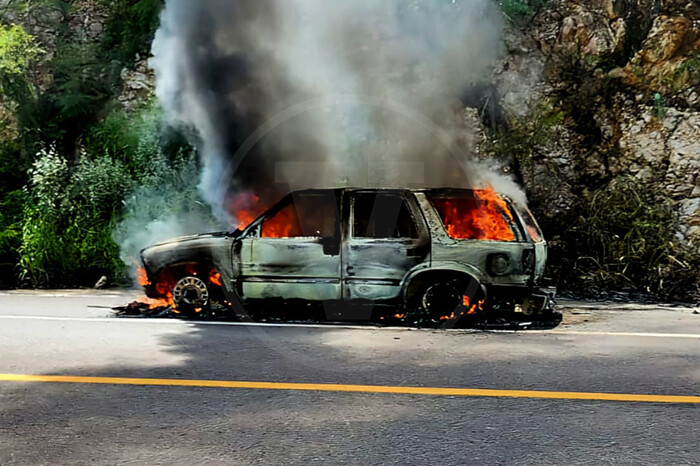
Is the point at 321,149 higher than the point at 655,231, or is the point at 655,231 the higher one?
the point at 321,149

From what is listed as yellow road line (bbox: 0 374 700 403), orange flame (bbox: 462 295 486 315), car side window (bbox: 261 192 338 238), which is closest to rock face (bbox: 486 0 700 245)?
orange flame (bbox: 462 295 486 315)

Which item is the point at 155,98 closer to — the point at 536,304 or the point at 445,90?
the point at 445,90

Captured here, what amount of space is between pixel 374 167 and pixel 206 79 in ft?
10.3

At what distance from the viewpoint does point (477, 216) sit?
8.43m

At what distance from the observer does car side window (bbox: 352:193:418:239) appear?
8.18m

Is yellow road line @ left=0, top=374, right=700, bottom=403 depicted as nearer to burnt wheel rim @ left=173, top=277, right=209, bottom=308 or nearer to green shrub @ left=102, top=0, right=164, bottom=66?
burnt wheel rim @ left=173, top=277, right=209, bottom=308

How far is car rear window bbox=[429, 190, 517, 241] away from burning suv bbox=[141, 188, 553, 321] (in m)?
0.01

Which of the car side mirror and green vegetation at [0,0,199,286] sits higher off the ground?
green vegetation at [0,0,199,286]

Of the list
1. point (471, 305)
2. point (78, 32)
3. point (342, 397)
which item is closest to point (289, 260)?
point (471, 305)

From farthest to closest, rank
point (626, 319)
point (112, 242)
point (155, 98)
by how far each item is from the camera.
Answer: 1. point (155, 98)
2. point (112, 242)
3. point (626, 319)

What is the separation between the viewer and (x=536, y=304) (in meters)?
7.96

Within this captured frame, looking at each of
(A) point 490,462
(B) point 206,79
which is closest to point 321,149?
(B) point 206,79

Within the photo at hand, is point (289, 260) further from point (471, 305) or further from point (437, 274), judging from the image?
point (471, 305)

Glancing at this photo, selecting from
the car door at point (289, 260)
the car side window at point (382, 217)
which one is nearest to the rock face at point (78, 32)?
the car door at point (289, 260)
